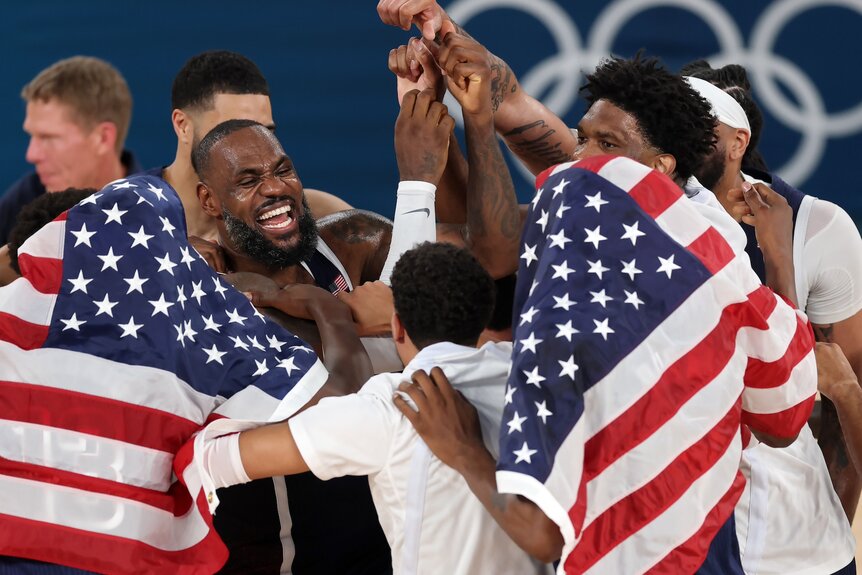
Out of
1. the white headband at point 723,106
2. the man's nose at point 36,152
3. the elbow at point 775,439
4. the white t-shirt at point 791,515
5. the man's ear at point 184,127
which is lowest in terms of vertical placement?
the white t-shirt at point 791,515

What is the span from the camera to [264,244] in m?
3.47

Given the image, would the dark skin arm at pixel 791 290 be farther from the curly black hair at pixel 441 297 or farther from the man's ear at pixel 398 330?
the man's ear at pixel 398 330

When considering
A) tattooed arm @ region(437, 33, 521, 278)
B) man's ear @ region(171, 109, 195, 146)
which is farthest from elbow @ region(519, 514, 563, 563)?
man's ear @ region(171, 109, 195, 146)

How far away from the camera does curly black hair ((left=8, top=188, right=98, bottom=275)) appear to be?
3.64m

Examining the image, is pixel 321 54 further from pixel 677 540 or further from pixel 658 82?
pixel 677 540

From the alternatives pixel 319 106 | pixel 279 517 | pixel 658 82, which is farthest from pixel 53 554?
pixel 319 106

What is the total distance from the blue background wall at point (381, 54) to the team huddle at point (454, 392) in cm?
394

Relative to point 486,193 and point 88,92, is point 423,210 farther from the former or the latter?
point 88,92

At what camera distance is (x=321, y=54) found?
23.8ft

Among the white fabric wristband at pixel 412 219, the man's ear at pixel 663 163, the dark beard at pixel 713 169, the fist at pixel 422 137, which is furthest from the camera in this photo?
the dark beard at pixel 713 169

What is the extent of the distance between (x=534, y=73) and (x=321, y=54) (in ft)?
4.25

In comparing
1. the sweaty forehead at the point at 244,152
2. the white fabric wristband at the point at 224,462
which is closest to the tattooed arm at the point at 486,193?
the sweaty forehead at the point at 244,152

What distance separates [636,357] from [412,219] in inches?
43.2

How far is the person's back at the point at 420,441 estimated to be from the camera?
2.45m
